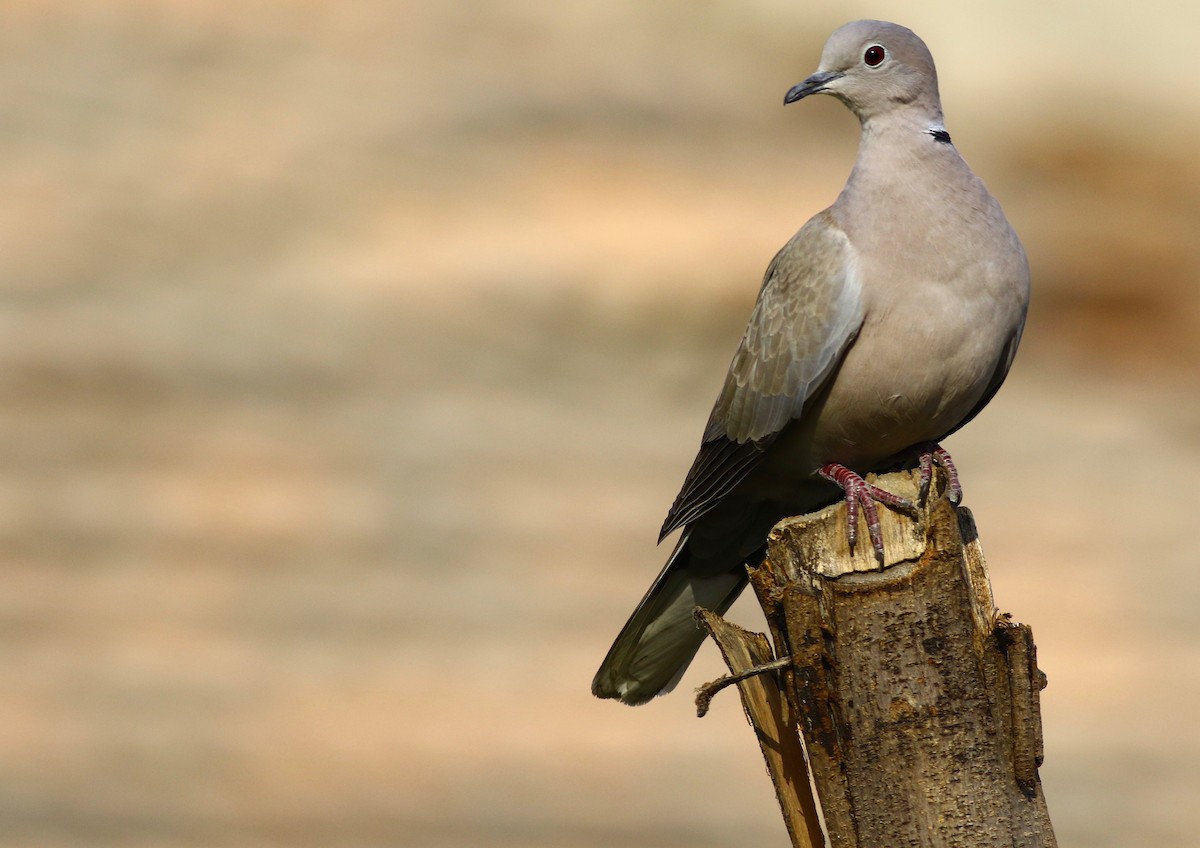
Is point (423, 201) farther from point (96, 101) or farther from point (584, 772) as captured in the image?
point (584, 772)

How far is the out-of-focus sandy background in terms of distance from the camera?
35.4ft

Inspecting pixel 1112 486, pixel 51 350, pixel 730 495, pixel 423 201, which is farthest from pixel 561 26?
pixel 730 495

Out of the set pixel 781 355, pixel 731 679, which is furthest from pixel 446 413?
pixel 731 679

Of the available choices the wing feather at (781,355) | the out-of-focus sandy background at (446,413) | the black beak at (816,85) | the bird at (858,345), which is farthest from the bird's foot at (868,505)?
the out-of-focus sandy background at (446,413)

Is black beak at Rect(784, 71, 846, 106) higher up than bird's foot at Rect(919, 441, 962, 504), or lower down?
higher up

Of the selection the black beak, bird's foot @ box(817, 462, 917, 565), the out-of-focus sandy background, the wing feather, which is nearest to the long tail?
the wing feather

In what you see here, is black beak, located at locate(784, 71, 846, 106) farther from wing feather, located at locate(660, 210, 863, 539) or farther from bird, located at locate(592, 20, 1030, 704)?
wing feather, located at locate(660, 210, 863, 539)

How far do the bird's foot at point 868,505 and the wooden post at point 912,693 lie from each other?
0.8 inches

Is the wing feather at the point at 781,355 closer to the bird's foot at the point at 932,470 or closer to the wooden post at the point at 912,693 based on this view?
the bird's foot at the point at 932,470

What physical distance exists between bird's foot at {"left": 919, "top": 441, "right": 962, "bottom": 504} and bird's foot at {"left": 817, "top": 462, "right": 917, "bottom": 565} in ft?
0.47

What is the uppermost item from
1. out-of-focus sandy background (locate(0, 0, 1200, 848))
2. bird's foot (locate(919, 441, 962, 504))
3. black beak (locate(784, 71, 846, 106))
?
out-of-focus sandy background (locate(0, 0, 1200, 848))

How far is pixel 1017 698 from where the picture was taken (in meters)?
3.15

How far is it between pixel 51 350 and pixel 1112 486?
9035 mm

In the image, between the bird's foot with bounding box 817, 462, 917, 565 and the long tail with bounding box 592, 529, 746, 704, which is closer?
the bird's foot with bounding box 817, 462, 917, 565
